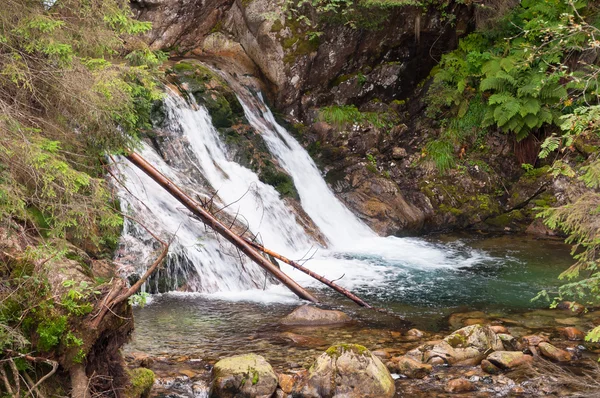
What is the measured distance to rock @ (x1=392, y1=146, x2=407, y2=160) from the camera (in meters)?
14.5

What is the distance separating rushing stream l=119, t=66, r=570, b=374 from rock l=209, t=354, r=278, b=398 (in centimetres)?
72

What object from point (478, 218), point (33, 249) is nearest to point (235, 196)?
point (478, 218)

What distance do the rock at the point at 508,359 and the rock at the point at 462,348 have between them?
0.57ft

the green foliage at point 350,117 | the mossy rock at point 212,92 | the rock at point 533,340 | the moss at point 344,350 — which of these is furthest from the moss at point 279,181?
the moss at point 344,350

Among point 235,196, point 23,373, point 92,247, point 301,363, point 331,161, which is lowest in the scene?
point 301,363

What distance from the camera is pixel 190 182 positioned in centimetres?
1029

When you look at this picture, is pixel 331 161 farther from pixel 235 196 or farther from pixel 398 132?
pixel 235 196

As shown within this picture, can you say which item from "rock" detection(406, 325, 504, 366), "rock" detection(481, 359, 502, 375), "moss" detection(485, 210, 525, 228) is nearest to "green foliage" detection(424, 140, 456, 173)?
"moss" detection(485, 210, 525, 228)

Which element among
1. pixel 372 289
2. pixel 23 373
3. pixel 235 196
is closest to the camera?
pixel 23 373

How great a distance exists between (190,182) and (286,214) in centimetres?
226

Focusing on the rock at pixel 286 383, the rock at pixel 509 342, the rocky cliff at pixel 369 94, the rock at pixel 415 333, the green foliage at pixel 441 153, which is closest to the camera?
the rock at pixel 286 383

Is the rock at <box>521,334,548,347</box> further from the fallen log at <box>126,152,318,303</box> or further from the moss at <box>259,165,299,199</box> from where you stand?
the moss at <box>259,165,299,199</box>

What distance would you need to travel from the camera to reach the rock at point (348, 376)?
5219 millimetres

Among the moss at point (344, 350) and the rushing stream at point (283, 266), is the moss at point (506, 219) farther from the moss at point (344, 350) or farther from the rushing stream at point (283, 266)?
the moss at point (344, 350)
